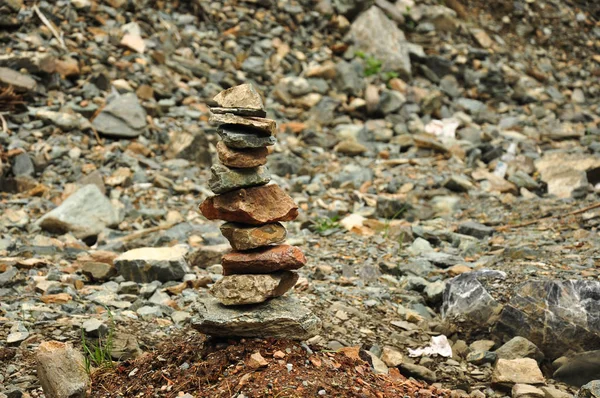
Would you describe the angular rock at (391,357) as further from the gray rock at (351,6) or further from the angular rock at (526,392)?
the gray rock at (351,6)

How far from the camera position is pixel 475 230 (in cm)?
736

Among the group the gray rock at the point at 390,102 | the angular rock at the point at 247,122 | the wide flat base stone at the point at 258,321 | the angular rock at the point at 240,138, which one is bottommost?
the gray rock at the point at 390,102

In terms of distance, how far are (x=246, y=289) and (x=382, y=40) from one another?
9.77 metres

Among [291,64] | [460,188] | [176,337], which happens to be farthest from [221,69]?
[176,337]

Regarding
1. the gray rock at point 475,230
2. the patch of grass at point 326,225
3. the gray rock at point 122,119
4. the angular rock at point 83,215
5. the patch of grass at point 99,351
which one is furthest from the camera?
the gray rock at point 122,119

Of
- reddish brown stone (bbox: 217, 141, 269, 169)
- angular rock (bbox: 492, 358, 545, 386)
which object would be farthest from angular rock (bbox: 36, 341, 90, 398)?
angular rock (bbox: 492, 358, 545, 386)

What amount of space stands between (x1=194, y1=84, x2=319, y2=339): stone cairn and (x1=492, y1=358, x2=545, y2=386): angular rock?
1324 mm

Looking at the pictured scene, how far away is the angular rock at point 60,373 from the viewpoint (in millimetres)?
3670

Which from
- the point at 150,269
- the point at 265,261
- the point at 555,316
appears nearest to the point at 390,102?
the point at 150,269

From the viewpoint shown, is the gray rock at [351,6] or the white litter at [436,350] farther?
the gray rock at [351,6]

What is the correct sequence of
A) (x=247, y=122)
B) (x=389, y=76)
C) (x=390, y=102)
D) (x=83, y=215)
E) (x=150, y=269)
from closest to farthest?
(x=247, y=122) → (x=150, y=269) → (x=83, y=215) → (x=390, y=102) → (x=389, y=76)

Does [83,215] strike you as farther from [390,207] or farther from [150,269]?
[390,207]

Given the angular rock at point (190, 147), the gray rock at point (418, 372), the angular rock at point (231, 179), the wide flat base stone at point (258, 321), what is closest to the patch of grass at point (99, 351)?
the wide flat base stone at point (258, 321)

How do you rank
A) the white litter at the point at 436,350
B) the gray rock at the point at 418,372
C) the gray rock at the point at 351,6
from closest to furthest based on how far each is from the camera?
the gray rock at the point at 418,372 < the white litter at the point at 436,350 < the gray rock at the point at 351,6
